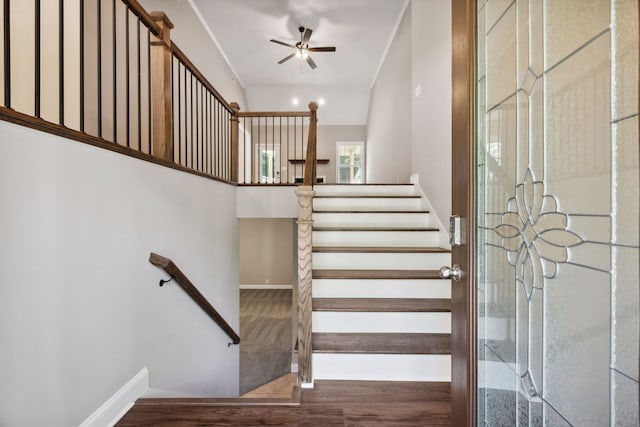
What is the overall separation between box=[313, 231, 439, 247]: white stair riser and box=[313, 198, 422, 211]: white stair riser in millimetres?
658

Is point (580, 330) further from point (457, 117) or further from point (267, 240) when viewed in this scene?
point (267, 240)

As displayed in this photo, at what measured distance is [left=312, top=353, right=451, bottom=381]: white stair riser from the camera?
6.49 ft

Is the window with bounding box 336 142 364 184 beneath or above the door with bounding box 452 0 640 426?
above

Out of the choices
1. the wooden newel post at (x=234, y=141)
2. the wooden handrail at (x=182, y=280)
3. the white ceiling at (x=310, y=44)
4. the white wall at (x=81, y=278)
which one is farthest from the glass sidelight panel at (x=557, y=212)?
the white ceiling at (x=310, y=44)

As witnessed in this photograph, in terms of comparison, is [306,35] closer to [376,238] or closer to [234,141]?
[234,141]

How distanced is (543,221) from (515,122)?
0.92 ft

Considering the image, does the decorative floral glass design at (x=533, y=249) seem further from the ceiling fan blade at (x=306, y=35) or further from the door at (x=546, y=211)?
the ceiling fan blade at (x=306, y=35)

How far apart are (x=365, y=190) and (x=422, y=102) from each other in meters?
1.23

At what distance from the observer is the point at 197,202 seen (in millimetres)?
2648

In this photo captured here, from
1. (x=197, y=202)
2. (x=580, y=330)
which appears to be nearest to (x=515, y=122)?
(x=580, y=330)

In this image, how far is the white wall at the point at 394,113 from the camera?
182 inches

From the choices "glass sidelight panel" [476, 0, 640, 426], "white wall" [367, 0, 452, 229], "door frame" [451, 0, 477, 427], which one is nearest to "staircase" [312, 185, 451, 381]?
"white wall" [367, 0, 452, 229]

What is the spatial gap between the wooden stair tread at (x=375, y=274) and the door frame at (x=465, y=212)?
1.37 meters

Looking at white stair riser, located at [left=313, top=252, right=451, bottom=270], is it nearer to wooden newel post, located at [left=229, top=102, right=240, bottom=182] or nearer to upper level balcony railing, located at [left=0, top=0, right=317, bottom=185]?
upper level balcony railing, located at [left=0, top=0, right=317, bottom=185]
